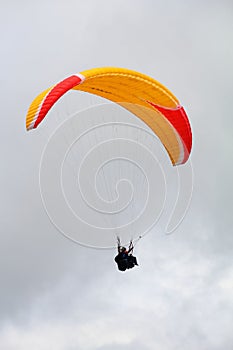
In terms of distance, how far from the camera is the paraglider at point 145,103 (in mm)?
43031

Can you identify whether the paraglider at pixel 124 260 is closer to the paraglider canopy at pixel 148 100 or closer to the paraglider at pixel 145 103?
the paraglider at pixel 145 103

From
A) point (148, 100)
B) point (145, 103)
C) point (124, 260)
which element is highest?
point (145, 103)

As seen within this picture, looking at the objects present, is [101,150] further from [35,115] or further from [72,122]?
[35,115]

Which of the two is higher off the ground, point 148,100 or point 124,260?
point 148,100

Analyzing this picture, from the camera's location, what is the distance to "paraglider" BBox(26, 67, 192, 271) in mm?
43031

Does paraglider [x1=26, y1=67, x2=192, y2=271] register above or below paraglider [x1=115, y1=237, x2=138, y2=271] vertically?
above

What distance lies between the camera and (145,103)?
149 ft

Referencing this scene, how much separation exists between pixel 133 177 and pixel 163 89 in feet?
15.7

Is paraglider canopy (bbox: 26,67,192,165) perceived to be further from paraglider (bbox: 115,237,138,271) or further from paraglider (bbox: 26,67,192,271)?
paraglider (bbox: 115,237,138,271)

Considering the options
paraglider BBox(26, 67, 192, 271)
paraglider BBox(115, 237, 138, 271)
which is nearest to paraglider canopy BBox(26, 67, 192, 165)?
paraglider BBox(26, 67, 192, 271)

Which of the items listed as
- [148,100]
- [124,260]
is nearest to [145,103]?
[148,100]

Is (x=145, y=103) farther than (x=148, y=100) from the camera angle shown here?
Yes

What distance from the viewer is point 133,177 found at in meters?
43.1

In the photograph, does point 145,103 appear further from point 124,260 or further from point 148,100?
point 124,260
